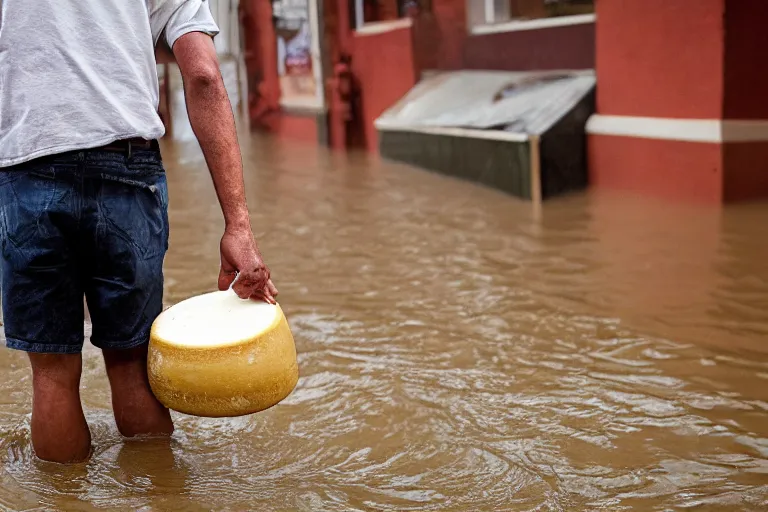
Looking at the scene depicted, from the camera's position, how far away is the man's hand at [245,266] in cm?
226

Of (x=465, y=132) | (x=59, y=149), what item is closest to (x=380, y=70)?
(x=465, y=132)

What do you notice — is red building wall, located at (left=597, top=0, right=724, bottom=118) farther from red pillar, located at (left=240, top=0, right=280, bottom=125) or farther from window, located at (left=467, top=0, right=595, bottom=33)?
red pillar, located at (left=240, top=0, right=280, bottom=125)

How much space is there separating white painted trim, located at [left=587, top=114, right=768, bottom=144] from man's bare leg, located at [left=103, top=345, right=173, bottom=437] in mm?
4859

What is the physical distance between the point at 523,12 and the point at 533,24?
1.29ft

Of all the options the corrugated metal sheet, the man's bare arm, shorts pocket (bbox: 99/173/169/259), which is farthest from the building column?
shorts pocket (bbox: 99/173/169/259)

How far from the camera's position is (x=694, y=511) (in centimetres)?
226

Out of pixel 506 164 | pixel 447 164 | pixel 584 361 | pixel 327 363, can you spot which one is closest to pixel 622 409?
pixel 584 361

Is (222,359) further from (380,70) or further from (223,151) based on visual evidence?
(380,70)

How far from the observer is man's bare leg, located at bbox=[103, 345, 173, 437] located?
240 centimetres

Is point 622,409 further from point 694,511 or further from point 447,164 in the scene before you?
point 447,164

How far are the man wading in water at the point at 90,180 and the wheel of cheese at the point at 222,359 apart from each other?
0.26 ft

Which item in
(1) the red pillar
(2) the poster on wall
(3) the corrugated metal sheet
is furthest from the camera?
(1) the red pillar

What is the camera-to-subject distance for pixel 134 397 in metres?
2.46

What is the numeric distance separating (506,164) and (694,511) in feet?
18.4
